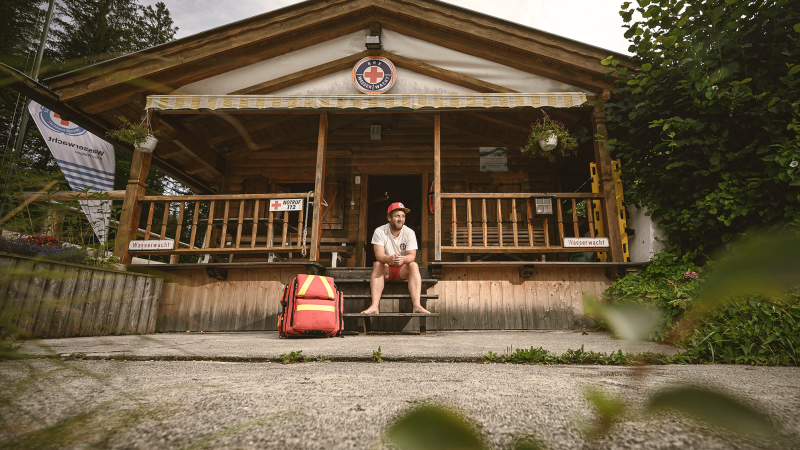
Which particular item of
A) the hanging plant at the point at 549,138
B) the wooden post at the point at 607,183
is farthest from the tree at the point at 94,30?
the wooden post at the point at 607,183

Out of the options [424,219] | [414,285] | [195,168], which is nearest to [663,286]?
[414,285]

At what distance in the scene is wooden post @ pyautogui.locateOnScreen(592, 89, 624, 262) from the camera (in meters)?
5.11

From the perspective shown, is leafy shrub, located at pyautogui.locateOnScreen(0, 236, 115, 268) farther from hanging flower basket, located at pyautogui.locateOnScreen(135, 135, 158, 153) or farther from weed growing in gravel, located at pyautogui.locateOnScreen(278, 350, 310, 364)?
weed growing in gravel, located at pyautogui.locateOnScreen(278, 350, 310, 364)

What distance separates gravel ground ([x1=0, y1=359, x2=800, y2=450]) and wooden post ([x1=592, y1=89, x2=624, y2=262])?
11.9 feet

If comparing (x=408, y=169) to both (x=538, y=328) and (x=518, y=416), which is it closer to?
(x=538, y=328)

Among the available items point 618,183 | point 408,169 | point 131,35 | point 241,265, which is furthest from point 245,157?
point 131,35

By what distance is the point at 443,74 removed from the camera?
5863 mm

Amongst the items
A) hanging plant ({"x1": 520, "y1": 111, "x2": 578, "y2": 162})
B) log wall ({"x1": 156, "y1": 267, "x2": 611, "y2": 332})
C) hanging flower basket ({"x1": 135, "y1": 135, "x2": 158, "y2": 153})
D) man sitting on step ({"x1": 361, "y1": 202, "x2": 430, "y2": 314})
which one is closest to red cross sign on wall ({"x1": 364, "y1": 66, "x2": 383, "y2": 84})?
man sitting on step ({"x1": 361, "y1": 202, "x2": 430, "y2": 314})

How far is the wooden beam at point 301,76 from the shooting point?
591 centimetres

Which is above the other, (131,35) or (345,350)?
(131,35)

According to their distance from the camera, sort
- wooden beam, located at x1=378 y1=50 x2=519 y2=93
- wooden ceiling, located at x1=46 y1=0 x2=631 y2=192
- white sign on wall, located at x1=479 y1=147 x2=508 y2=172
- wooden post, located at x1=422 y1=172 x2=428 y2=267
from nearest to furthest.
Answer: wooden ceiling, located at x1=46 y1=0 x2=631 y2=192, wooden beam, located at x1=378 y1=50 x2=519 y2=93, wooden post, located at x1=422 y1=172 x2=428 y2=267, white sign on wall, located at x1=479 y1=147 x2=508 y2=172

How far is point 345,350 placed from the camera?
2.68 metres

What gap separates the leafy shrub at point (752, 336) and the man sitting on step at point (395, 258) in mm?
2515

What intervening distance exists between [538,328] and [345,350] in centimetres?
313
